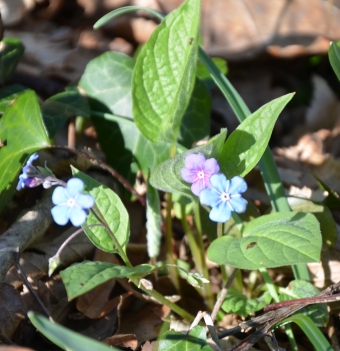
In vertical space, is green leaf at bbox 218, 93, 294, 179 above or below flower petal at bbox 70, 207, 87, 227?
below

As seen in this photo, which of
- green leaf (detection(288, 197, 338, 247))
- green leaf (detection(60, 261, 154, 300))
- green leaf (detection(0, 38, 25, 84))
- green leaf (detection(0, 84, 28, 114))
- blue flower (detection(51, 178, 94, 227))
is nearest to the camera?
green leaf (detection(60, 261, 154, 300))

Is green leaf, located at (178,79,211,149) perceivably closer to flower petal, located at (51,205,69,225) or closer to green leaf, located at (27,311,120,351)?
flower petal, located at (51,205,69,225)

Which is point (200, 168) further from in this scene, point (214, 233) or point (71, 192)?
point (214, 233)

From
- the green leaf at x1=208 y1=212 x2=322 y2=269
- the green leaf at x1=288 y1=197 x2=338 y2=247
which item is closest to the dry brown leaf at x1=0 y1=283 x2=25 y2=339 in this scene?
the green leaf at x1=208 y1=212 x2=322 y2=269

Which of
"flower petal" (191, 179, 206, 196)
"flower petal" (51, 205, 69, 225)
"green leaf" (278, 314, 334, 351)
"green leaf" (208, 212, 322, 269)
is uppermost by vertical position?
"flower petal" (51, 205, 69, 225)

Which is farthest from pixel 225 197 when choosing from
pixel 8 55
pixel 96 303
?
pixel 8 55

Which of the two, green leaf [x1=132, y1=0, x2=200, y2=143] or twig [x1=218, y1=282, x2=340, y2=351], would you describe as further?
green leaf [x1=132, y1=0, x2=200, y2=143]
